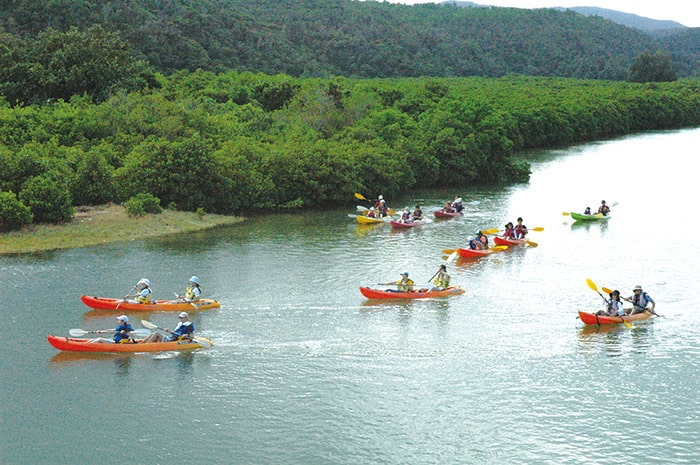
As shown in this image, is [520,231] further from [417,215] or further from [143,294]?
[143,294]

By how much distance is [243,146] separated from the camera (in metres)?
52.9

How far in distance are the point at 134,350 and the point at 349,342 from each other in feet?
22.4

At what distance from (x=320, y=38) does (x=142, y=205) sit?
94735mm

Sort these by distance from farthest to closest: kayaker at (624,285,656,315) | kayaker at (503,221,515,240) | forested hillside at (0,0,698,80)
A: forested hillside at (0,0,698,80)
kayaker at (503,221,515,240)
kayaker at (624,285,656,315)

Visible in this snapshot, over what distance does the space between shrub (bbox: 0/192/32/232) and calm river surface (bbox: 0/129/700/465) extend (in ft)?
11.6

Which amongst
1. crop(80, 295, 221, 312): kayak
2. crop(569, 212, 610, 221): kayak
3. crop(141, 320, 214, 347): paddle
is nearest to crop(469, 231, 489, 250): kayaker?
crop(569, 212, 610, 221): kayak

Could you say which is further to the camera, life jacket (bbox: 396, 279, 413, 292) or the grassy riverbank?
the grassy riverbank

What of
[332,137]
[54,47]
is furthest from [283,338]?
[54,47]

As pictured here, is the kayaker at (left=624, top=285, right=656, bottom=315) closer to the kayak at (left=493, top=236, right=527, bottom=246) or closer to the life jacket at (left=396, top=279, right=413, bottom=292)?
the life jacket at (left=396, top=279, right=413, bottom=292)

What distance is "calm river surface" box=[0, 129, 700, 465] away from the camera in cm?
2225

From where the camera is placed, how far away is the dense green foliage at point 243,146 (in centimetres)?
4819

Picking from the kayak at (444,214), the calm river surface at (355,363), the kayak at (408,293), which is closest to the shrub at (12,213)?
the calm river surface at (355,363)

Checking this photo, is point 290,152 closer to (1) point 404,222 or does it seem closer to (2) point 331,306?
(1) point 404,222

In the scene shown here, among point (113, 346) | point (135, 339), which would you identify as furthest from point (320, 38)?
point (113, 346)
